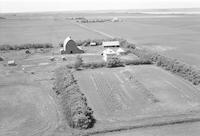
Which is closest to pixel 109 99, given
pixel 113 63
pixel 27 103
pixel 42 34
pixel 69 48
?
pixel 27 103

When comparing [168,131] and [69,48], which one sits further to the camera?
[69,48]

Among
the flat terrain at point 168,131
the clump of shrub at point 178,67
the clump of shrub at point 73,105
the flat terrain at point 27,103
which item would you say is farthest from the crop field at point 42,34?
the flat terrain at point 168,131

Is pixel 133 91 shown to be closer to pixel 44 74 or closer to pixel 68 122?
pixel 68 122

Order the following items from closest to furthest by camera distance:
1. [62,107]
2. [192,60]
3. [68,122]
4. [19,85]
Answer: [68,122], [62,107], [19,85], [192,60]

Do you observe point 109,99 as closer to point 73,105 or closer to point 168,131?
point 73,105

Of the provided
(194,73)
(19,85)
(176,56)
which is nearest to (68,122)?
(19,85)

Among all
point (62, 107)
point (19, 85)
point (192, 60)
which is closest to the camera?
point (62, 107)
